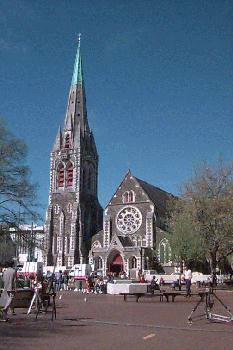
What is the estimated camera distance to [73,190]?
74.8 m

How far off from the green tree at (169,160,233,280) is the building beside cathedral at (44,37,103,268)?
29.5 meters

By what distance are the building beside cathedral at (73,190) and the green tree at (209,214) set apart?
29541 millimetres

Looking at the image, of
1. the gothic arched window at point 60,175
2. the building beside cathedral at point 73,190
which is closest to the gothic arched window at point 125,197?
the building beside cathedral at point 73,190

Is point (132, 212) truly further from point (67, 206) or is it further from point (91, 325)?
point (91, 325)

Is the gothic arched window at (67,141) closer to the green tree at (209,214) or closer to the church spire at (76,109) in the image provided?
the church spire at (76,109)

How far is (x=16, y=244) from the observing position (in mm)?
34156

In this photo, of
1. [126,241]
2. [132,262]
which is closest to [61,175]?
[126,241]

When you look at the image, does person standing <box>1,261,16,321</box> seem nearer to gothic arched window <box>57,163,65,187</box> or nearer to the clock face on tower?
the clock face on tower

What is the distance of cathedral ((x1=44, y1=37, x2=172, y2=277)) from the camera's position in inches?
2517

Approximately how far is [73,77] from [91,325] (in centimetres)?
7834

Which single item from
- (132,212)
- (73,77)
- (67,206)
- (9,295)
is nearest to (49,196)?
(67,206)

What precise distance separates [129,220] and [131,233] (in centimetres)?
193

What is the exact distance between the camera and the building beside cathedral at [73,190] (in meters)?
70.9

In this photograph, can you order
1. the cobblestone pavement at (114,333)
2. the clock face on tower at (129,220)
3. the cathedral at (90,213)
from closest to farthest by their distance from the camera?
the cobblestone pavement at (114,333) < the cathedral at (90,213) < the clock face on tower at (129,220)
